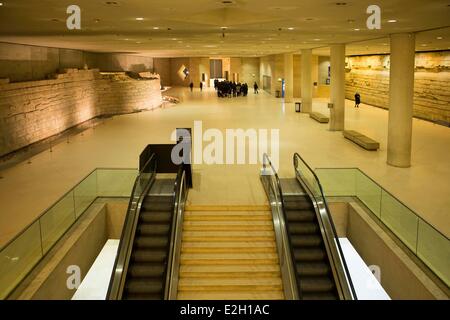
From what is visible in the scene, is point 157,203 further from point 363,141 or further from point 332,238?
point 363,141

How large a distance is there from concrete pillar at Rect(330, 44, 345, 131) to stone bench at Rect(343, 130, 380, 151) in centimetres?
258

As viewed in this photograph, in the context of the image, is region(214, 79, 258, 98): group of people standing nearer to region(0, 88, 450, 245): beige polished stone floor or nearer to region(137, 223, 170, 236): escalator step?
region(0, 88, 450, 245): beige polished stone floor

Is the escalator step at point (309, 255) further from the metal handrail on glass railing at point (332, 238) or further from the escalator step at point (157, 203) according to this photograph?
the escalator step at point (157, 203)

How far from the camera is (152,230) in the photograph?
1035cm

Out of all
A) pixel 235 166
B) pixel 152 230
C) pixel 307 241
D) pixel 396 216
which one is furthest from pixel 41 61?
pixel 396 216

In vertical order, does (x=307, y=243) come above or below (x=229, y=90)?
below

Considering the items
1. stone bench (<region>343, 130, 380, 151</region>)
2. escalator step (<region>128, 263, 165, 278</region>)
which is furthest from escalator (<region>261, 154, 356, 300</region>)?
stone bench (<region>343, 130, 380, 151</region>)

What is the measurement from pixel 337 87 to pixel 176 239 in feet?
46.6

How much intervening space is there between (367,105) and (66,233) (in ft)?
89.6

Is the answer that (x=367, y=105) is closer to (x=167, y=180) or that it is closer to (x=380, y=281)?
(x=167, y=180)

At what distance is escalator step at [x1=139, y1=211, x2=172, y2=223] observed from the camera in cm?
1059

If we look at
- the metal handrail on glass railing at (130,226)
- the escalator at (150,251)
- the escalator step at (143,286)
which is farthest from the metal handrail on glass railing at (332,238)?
the metal handrail on glass railing at (130,226)

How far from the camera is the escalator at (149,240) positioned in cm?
873

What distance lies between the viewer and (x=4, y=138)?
1553 cm
